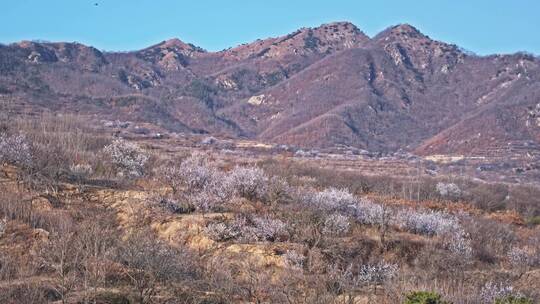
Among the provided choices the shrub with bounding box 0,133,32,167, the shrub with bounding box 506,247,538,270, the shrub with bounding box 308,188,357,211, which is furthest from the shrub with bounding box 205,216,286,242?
the shrub with bounding box 0,133,32,167

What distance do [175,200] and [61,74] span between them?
495 feet

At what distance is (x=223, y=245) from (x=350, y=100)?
144 meters

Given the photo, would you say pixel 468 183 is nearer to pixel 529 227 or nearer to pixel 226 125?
pixel 529 227

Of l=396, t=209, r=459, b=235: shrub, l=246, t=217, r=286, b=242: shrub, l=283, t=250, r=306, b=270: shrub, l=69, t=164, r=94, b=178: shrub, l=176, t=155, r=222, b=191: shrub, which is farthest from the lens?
l=69, t=164, r=94, b=178: shrub

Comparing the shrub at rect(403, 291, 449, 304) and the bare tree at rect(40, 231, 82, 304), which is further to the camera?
the bare tree at rect(40, 231, 82, 304)

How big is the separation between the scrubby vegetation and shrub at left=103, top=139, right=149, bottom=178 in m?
0.34

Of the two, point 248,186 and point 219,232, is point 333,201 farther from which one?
point 219,232

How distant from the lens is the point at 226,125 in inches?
→ 6383

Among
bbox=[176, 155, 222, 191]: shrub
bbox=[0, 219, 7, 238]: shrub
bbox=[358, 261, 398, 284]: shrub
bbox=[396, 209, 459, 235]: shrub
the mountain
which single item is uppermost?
the mountain

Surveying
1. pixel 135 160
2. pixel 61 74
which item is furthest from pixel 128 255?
pixel 61 74

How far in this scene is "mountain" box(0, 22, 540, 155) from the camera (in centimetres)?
11938

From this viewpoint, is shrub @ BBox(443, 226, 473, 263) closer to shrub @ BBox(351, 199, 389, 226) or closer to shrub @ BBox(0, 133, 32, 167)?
shrub @ BBox(351, 199, 389, 226)

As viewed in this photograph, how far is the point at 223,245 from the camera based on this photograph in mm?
20703

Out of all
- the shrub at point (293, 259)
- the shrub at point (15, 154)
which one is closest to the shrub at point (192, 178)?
the shrub at point (15, 154)
